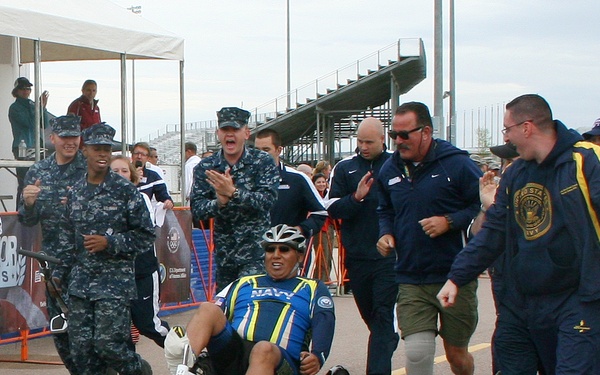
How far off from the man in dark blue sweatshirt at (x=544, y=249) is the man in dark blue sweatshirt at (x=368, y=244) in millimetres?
2330

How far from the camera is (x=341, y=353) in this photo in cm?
1009

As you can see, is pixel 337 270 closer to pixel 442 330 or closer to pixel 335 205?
pixel 335 205

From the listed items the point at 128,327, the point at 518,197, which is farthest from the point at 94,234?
the point at 518,197

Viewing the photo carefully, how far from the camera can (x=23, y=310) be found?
962 centimetres

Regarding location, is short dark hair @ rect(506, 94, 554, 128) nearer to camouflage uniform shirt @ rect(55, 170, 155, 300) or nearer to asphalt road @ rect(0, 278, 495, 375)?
camouflage uniform shirt @ rect(55, 170, 155, 300)

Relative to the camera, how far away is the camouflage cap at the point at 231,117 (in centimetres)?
727

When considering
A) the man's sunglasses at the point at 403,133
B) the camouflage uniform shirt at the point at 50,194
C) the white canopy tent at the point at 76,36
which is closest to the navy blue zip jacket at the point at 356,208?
the man's sunglasses at the point at 403,133

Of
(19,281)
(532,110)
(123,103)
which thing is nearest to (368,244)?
(532,110)

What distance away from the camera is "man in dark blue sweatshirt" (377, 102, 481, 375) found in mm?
6836

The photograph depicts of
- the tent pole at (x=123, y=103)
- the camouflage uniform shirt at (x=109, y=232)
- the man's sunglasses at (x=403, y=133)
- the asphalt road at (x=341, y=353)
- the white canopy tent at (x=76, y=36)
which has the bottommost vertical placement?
the asphalt road at (x=341, y=353)

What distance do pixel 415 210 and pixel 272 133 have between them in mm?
2486

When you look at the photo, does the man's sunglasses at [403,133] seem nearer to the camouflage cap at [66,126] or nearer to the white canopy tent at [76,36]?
the camouflage cap at [66,126]

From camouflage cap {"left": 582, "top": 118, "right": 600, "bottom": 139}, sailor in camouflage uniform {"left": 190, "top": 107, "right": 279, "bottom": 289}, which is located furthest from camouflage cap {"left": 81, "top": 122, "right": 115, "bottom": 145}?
camouflage cap {"left": 582, "top": 118, "right": 600, "bottom": 139}

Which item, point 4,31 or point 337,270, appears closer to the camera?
point 4,31
